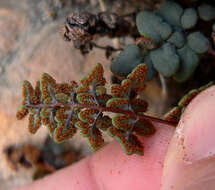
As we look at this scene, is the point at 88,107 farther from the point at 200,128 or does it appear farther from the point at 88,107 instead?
the point at 200,128

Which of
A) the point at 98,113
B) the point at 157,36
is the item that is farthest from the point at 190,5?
the point at 98,113

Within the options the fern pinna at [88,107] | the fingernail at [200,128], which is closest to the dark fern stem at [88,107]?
the fern pinna at [88,107]

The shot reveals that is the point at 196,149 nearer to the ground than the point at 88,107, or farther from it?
nearer to the ground

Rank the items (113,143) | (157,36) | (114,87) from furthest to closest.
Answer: (113,143), (157,36), (114,87)

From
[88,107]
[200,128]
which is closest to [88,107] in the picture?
[88,107]

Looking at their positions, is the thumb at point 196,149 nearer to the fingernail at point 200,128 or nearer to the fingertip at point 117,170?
the fingernail at point 200,128

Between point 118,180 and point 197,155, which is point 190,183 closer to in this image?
point 197,155

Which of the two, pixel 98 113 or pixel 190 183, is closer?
pixel 190 183
